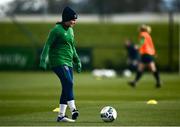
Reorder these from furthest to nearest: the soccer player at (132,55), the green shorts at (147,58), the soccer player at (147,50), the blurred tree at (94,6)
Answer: the blurred tree at (94,6) → the soccer player at (132,55) → the green shorts at (147,58) → the soccer player at (147,50)

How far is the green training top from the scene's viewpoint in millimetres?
15656

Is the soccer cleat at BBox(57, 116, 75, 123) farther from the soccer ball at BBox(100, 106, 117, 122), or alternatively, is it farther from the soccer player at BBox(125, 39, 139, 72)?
the soccer player at BBox(125, 39, 139, 72)

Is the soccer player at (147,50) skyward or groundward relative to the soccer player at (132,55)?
skyward

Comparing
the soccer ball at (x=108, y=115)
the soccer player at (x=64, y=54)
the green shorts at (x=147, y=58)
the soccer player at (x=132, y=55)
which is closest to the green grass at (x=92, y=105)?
the soccer ball at (x=108, y=115)

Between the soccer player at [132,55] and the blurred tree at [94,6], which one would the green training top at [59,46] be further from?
the blurred tree at [94,6]

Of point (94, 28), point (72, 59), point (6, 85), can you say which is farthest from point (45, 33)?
point (72, 59)

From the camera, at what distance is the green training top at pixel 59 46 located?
1566 cm

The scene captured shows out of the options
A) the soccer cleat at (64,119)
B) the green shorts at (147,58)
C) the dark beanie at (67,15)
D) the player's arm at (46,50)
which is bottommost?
the green shorts at (147,58)

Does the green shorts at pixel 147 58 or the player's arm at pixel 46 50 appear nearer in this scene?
the player's arm at pixel 46 50

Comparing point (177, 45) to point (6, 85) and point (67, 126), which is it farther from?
point (67, 126)

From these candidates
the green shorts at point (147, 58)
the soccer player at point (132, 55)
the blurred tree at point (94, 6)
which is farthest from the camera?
the blurred tree at point (94, 6)

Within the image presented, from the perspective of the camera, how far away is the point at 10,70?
50406mm

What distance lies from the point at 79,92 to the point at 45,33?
33950mm

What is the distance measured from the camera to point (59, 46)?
15789mm
